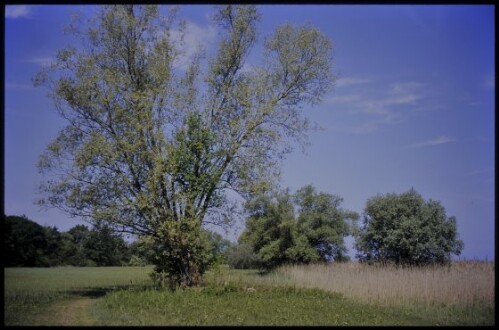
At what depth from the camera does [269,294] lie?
19.6 metres

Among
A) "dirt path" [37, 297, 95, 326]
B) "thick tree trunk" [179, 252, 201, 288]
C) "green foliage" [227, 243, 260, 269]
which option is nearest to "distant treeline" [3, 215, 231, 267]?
"thick tree trunk" [179, 252, 201, 288]

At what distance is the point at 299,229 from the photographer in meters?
45.0

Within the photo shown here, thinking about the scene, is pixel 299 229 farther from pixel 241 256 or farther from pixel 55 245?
pixel 55 245

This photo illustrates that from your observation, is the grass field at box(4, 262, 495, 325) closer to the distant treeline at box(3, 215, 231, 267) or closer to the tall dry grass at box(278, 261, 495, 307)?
the tall dry grass at box(278, 261, 495, 307)

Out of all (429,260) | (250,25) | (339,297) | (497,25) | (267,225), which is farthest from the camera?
(267,225)

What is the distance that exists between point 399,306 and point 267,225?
29.7 m

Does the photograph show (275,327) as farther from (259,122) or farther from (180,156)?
(259,122)

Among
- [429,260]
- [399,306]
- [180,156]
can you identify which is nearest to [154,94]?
[180,156]

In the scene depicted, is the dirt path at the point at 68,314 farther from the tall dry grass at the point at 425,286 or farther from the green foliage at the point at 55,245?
the tall dry grass at the point at 425,286

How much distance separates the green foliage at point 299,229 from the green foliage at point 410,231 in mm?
10211

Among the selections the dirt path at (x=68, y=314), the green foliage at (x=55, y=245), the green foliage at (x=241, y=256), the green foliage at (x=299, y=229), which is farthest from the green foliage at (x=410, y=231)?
the green foliage at (x=241, y=256)

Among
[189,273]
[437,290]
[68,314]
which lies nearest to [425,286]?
[437,290]

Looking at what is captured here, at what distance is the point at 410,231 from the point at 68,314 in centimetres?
2363

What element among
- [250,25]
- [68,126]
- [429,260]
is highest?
[250,25]
